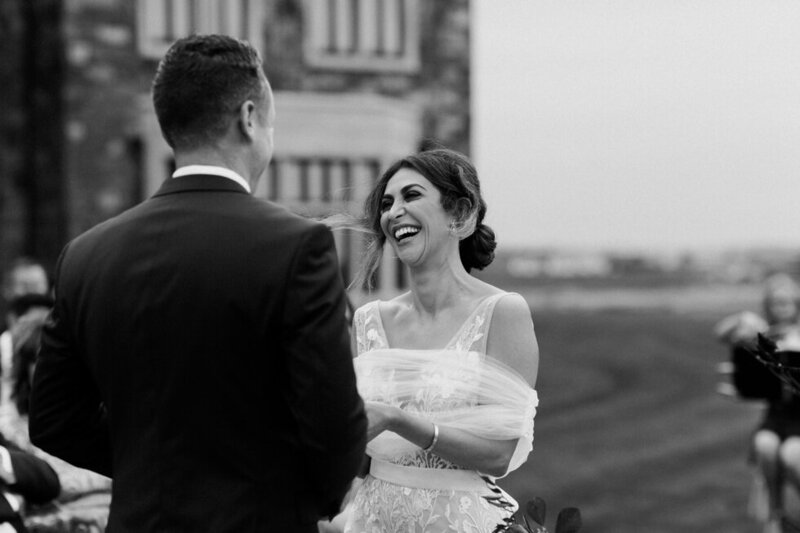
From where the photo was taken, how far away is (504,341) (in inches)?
130

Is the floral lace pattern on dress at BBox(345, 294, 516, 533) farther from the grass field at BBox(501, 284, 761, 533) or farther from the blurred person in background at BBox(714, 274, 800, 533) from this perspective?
the grass field at BBox(501, 284, 761, 533)

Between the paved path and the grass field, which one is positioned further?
the grass field

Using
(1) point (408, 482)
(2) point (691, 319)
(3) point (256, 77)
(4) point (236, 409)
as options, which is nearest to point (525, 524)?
(1) point (408, 482)

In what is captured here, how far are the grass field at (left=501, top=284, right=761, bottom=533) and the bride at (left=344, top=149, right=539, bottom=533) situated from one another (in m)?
5.98

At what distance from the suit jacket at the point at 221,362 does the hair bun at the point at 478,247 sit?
1310 millimetres

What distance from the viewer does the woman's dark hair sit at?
11.2 feet

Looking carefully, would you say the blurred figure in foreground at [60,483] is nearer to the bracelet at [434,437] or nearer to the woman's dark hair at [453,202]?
the woman's dark hair at [453,202]

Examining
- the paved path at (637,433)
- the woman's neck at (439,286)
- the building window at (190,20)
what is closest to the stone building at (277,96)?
the building window at (190,20)

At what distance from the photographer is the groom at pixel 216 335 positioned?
227 centimetres

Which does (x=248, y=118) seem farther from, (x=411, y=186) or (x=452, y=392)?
(x=452, y=392)

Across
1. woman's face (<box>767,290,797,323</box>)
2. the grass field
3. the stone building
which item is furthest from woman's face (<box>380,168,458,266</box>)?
the stone building

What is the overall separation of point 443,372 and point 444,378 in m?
0.02

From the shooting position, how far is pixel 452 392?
3250 millimetres

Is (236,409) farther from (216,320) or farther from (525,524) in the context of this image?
(525,524)
